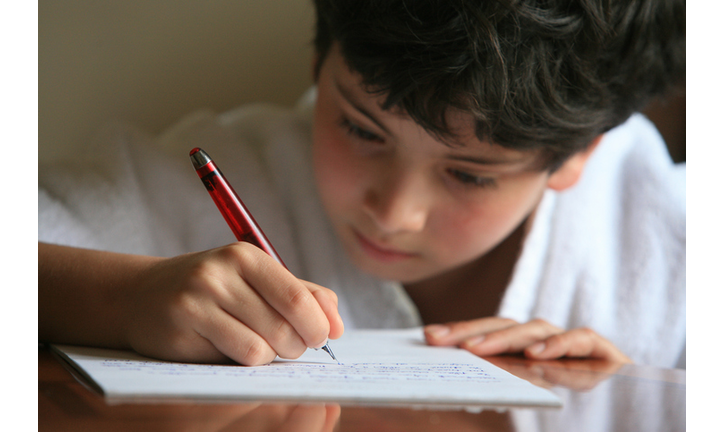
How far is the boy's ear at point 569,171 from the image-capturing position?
0.62 meters

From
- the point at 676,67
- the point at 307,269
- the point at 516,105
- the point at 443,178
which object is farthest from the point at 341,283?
the point at 676,67

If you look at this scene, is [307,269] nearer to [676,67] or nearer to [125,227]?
[125,227]

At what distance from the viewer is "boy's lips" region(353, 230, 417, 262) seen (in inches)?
23.2

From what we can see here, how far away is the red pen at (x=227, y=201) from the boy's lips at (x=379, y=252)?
0.26 meters

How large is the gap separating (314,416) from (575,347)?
305 millimetres

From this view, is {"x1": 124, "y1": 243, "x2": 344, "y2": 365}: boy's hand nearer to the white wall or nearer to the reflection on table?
the reflection on table

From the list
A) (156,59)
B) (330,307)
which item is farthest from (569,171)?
(156,59)

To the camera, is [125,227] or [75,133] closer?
[125,227]

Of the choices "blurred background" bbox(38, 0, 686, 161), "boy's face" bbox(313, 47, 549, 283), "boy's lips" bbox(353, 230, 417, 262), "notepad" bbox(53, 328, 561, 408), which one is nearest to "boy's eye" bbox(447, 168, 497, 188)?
"boy's face" bbox(313, 47, 549, 283)

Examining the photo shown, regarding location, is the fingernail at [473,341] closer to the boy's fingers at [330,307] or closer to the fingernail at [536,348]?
the fingernail at [536,348]

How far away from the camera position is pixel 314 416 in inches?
8.4

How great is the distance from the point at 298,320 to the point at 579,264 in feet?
1.87

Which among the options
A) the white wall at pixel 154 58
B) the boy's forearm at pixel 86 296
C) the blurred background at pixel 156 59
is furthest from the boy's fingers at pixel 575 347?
the white wall at pixel 154 58

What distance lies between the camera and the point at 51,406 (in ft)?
0.70
